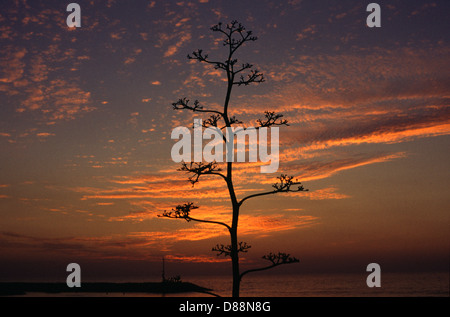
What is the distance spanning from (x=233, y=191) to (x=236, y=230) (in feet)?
2.67
